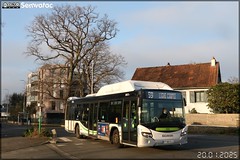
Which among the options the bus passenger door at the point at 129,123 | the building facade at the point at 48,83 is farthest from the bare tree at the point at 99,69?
the bus passenger door at the point at 129,123

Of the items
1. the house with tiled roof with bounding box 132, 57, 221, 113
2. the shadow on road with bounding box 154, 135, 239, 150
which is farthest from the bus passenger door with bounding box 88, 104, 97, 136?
the house with tiled roof with bounding box 132, 57, 221, 113

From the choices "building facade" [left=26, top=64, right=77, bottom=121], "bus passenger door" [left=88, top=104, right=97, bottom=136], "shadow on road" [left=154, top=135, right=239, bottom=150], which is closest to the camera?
"shadow on road" [left=154, top=135, right=239, bottom=150]

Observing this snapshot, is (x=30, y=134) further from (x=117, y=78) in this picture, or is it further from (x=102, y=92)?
(x=117, y=78)

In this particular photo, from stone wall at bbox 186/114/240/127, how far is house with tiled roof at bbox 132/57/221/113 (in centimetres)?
366

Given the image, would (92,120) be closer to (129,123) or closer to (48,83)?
(129,123)

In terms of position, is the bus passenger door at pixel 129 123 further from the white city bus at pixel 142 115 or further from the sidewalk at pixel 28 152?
the sidewalk at pixel 28 152

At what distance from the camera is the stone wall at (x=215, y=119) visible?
31.8 metres

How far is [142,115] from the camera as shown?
566 inches

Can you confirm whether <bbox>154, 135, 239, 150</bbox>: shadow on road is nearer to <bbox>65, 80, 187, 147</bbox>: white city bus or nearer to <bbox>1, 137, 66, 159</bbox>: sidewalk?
<bbox>65, 80, 187, 147</bbox>: white city bus

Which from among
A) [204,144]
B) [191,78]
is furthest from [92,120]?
[191,78]

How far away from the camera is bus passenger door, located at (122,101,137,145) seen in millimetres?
14730

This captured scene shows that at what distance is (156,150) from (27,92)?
3558cm

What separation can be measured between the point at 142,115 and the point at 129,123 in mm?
1129

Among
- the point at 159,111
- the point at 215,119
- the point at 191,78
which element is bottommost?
the point at 215,119
